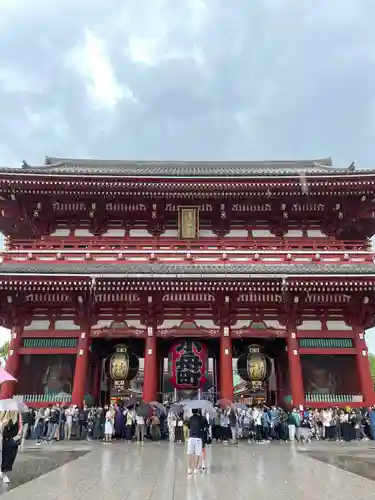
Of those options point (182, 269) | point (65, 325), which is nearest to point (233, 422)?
point (182, 269)

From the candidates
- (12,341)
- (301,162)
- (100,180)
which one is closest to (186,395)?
(12,341)

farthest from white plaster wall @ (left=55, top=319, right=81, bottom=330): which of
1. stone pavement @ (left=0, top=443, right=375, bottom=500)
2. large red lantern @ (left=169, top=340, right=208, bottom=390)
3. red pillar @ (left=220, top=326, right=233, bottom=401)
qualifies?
red pillar @ (left=220, top=326, right=233, bottom=401)

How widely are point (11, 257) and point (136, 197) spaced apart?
21.5 ft

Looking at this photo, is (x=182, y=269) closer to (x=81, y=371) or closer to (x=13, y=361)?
(x=81, y=371)

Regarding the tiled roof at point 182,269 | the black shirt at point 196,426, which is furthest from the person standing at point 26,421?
the black shirt at point 196,426

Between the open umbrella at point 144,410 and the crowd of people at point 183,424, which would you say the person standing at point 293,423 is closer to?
the crowd of people at point 183,424

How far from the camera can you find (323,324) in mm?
18531

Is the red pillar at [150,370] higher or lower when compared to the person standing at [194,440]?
higher

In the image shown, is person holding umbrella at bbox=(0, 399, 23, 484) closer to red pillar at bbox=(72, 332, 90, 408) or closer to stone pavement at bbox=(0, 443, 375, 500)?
stone pavement at bbox=(0, 443, 375, 500)

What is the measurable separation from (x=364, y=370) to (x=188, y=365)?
776cm

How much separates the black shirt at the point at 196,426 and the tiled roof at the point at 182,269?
810cm

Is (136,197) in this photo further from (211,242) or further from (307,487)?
(307,487)

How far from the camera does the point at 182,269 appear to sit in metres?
17.4

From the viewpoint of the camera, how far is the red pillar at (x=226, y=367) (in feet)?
56.9
